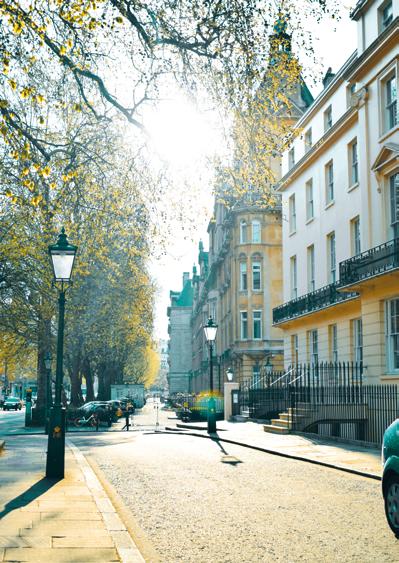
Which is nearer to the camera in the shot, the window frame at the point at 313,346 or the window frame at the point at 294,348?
the window frame at the point at 313,346

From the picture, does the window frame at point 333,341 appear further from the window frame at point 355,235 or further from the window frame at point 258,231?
the window frame at point 258,231

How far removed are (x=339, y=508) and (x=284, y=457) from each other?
7983 millimetres

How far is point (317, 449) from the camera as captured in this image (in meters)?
18.5

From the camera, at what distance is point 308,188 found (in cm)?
3619

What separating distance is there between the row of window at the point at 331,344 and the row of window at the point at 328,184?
534cm

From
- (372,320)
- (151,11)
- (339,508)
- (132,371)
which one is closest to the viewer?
(339,508)

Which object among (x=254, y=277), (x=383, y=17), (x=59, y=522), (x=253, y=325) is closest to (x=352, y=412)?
(x=383, y=17)

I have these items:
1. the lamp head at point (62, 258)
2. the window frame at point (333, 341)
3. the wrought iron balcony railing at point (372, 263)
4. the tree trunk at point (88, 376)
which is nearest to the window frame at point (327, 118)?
the window frame at point (333, 341)

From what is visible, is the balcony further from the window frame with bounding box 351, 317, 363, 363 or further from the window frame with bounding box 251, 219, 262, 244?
the window frame with bounding box 251, 219, 262, 244

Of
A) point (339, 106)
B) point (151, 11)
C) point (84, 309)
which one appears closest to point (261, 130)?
point (151, 11)

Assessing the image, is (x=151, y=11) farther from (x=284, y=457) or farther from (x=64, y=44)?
(x=284, y=457)

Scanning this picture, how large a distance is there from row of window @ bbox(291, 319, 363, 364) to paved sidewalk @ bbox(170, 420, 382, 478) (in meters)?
5.14

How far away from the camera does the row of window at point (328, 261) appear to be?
97.6ft

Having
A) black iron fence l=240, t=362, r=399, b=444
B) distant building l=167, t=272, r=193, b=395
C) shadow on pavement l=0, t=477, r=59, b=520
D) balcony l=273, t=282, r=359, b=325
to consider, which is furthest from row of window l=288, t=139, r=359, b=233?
distant building l=167, t=272, r=193, b=395
